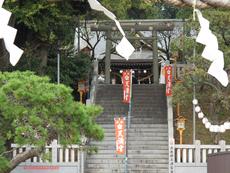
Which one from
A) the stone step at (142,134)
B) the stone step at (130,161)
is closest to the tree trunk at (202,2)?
the stone step at (130,161)

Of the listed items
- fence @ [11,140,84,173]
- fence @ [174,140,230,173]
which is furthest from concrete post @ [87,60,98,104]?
fence @ [174,140,230,173]

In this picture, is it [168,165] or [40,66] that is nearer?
[168,165]

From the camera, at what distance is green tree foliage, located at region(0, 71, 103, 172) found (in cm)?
920

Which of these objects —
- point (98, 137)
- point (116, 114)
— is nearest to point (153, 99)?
point (116, 114)

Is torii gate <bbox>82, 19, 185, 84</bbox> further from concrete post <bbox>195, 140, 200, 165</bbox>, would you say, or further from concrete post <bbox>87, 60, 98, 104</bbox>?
concrete post <bbox>195, 140, 200, 165</bbox>

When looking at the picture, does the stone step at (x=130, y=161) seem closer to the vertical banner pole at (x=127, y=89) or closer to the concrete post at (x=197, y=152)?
the concrete post at (x=197, y=152)

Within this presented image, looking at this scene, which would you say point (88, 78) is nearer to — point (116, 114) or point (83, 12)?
point (116, 114)

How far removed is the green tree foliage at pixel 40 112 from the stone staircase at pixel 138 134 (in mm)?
8895

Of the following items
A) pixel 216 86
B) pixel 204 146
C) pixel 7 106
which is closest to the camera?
pixel 7 106

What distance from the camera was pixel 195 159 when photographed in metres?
17.9

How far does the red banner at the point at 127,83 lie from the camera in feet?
67.9

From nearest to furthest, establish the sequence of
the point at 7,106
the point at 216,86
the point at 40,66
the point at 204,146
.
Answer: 1. the point at 7,106
2. the point at 204,146
3. the point at 216,86
4. the point at 40,66

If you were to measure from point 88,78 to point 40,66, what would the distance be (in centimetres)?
358

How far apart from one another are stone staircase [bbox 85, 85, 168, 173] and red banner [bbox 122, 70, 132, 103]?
1.49ft
